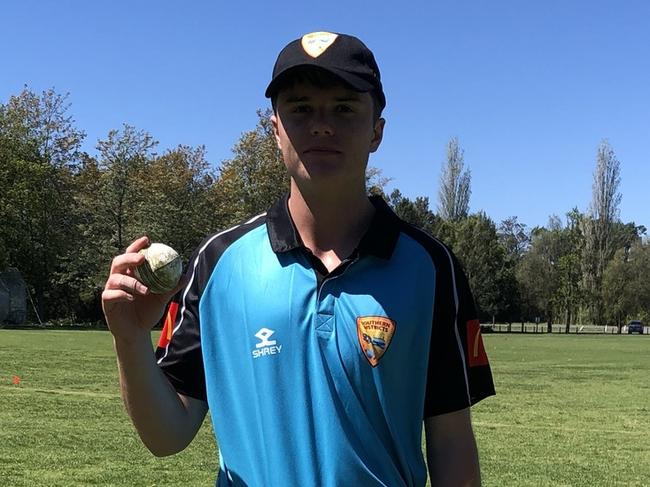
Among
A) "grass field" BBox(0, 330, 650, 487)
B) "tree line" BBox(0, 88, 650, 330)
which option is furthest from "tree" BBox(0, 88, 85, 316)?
"grass field" BBox(0, 330, 650, 487)

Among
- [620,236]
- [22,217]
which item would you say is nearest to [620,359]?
[22,217]

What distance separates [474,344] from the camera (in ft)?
6.93

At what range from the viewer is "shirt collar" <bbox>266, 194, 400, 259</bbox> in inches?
79.5

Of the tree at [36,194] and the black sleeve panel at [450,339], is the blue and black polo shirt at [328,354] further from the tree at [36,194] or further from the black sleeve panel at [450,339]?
the tree at [36,194]

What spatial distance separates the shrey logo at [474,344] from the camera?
2096 mm

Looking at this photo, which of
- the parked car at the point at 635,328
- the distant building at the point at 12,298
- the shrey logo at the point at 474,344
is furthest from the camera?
the parked car at the point at 635,328

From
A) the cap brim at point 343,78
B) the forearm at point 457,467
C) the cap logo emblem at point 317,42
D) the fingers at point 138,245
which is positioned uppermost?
the cap logo emblem at point 317,42

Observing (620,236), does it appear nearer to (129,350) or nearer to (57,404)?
(57,404)

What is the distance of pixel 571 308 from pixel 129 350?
81.5 meters

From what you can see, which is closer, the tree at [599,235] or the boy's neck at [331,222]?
the boy's neck at [331,222]

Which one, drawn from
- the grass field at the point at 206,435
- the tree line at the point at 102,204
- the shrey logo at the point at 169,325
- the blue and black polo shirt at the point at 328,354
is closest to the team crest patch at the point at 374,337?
the blue and black polo shirt at the point at 328,354

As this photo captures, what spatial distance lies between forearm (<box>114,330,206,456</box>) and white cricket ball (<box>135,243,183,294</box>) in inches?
4.9

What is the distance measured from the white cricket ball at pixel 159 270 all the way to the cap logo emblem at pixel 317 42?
0.62 m

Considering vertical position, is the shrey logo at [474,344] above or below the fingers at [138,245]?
below
